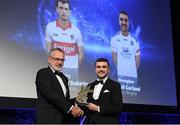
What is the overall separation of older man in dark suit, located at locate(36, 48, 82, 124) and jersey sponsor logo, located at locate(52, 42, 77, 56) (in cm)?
115

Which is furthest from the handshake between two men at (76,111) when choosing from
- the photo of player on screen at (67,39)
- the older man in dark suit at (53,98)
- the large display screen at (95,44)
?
the photo of player on screen at (67,39)

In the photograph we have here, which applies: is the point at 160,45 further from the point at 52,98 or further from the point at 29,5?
the point at 52,98

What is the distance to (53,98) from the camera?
9.86ft

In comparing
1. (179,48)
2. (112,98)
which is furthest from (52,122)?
(179,48)

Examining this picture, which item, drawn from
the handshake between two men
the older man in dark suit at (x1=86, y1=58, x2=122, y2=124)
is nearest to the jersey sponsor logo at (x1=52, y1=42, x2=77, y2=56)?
the older man in dark suit at (x1=86, y1=58, x2=122, y2=124)

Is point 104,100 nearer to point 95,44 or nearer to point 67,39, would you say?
point 67,39

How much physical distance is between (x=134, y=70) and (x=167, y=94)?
58 centimetres

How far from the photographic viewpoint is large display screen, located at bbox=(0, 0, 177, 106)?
157 inches

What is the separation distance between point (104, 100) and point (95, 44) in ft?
4.95

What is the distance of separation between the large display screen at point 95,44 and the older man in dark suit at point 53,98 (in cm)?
93

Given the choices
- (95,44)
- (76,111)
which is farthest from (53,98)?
(95,44)

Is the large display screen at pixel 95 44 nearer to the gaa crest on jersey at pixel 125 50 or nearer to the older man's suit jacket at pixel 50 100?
the gaa crest on jersey at pixel 125 50

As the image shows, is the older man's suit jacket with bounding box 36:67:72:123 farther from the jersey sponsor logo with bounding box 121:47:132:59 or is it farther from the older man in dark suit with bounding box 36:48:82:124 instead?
the jersey sponsor logo with bounding box 121:47:132:59

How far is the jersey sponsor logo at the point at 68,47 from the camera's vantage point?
4.30 meters
